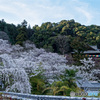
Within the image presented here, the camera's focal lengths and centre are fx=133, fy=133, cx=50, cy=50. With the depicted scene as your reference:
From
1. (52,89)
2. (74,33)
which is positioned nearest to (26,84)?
(52,89)

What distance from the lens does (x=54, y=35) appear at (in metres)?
27.9

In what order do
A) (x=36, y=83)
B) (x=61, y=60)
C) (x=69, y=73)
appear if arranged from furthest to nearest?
(x=61, y=60), (x=69, y=73), (x=36, y=83)

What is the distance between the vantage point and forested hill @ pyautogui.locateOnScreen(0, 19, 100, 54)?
23812mm

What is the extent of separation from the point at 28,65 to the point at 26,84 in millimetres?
1870

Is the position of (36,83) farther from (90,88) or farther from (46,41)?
(46,41)

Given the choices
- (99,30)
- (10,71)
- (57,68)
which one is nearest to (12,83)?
(10,71)

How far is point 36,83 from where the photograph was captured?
6.52m

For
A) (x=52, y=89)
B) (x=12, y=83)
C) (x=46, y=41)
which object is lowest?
(x=52, y=89)

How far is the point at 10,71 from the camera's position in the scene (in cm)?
500

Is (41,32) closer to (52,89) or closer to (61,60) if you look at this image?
(61,60)

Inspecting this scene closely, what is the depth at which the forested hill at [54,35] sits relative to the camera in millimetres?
23812

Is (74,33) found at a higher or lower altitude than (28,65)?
higher

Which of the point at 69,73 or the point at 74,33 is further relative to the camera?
the point at 74,33

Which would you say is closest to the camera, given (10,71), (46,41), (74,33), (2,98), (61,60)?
(2,98)
